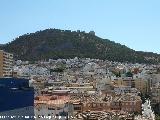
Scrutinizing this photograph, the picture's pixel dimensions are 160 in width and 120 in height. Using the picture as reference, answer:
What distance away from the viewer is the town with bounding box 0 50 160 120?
34034 mm

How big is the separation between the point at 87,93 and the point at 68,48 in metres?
65.3

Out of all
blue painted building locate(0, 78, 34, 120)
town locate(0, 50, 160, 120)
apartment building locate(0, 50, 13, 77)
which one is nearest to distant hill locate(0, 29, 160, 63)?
town locate(0, 50, 160, 120)

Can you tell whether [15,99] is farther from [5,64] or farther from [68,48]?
[68,48]

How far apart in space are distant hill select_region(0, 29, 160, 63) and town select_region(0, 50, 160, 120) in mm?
7360

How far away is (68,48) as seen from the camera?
4779 inches

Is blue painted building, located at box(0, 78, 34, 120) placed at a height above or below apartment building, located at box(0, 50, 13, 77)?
below

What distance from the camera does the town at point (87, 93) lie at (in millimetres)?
34034

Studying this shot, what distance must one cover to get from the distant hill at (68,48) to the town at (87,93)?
736 centimetres

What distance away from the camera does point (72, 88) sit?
61.3 meters

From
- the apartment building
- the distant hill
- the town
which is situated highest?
the distant hill

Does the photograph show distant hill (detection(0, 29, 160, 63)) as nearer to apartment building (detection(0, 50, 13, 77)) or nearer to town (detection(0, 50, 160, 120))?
town (detection(0, 50, 160, 120))

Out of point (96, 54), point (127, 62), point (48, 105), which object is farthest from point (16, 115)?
point (96, 54)

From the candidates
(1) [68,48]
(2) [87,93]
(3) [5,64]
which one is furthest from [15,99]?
(1) [68,48]

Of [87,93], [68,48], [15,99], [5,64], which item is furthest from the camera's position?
[68,48]
